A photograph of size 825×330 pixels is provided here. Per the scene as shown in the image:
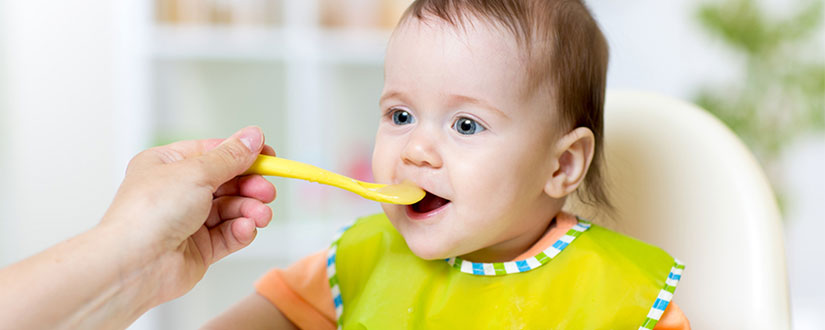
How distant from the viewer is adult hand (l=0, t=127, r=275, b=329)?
22.8 inches

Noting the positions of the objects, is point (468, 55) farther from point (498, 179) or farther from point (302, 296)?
point (302, 296)

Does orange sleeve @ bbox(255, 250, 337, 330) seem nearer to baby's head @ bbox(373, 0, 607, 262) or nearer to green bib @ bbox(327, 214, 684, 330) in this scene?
green bib @ bbox(327, 214, 684, 330)

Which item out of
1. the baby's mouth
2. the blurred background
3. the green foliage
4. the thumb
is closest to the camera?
the thumb

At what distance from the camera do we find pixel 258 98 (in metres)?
2.58

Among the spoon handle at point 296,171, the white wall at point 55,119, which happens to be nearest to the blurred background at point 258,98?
the white wall at point 55,119

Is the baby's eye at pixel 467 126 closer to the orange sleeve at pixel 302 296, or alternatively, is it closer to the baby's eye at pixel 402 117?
the baby's eye at pixel 402 117

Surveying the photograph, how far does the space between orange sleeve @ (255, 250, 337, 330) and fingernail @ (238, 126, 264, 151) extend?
8.1 inches

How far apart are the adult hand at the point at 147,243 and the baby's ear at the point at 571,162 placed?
1.02ft

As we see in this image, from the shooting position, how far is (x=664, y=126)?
974mm

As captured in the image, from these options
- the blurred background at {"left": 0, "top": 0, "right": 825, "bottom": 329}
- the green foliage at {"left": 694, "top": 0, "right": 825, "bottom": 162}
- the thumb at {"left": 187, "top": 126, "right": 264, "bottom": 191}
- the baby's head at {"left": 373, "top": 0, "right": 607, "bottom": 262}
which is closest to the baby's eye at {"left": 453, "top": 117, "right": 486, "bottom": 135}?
the baby's head at {"left": 373, "top": 0, "right": 607, "bottom": 262}

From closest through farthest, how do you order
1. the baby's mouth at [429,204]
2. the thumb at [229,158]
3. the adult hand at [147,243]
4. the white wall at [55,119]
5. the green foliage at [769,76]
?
the adult hand at [147,243], the thumb at [229,158], the baby's mouth at [429,204], the green foliage at [769,76], the white wall at [55,119]

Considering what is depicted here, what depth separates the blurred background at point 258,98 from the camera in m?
2.40

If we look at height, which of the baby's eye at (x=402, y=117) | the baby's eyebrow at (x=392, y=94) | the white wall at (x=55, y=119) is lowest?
the white wall at (x=55, y=119)

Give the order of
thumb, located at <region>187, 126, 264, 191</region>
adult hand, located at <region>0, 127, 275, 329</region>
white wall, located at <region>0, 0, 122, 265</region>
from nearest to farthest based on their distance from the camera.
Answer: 1. adult hand, located at <region>0, 127, 275, 329</region>
2. thumb, located at <region>187, 126, 264, 191</region>
3. white wall, located at <region>0, 0, 122, 265</region>
